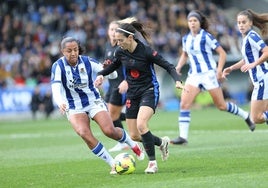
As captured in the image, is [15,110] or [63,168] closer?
[63,168]

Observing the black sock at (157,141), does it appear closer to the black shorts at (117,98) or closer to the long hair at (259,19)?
the long hair at (259,19)

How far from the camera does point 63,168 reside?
12141 millimetres

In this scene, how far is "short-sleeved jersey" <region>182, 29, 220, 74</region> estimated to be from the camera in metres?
15.3

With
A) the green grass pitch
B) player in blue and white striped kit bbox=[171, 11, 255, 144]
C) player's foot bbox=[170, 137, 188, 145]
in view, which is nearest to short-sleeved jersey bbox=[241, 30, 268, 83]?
the green grass pitch

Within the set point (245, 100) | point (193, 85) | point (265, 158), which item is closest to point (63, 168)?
point (265, 158)

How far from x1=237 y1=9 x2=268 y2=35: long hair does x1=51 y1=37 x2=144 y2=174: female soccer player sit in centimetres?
322

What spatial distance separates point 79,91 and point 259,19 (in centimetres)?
392

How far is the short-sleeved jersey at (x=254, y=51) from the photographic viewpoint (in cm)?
1320

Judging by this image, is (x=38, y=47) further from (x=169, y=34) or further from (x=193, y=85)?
(x=193, y=85)

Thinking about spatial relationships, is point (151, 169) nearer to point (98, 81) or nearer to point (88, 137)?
point (88, 137)

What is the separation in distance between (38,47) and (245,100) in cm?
942

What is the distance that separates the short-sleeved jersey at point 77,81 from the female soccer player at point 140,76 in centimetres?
21

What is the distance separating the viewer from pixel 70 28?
108 feet

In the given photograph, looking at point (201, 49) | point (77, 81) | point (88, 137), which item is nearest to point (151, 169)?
point (88, 137)
